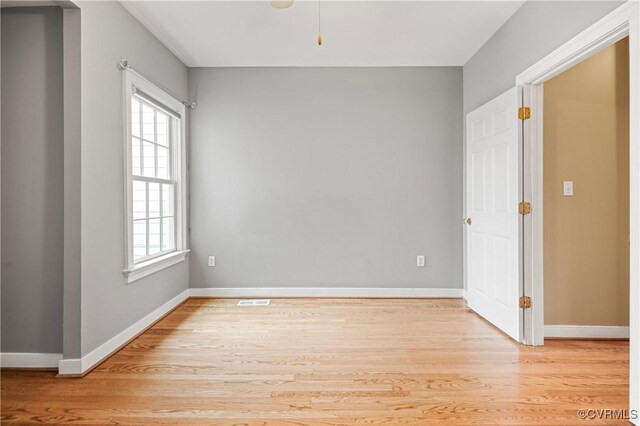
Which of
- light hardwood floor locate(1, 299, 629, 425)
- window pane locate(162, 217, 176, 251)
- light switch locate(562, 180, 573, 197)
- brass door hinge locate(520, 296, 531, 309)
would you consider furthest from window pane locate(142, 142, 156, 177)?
light switch locate(562, 180, 573, 197)

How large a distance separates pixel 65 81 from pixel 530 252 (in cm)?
355

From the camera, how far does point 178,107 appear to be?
389 cm

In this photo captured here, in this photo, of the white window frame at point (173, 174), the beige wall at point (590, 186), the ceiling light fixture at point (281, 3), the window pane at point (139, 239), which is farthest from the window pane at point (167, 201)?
the beige wall at point (590, 186)

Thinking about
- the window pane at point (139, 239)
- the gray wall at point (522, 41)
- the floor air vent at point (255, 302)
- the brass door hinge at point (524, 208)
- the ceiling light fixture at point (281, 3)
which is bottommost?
the floor air vent at point (255, 302)

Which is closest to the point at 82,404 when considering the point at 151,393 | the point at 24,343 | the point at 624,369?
the point at 151,393

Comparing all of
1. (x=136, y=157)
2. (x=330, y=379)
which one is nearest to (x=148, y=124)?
(x=136, y=157)

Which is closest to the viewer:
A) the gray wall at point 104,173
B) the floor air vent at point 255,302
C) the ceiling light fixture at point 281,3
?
the gray wall at point 104,173

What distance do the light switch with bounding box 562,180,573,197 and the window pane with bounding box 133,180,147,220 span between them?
3.63 m

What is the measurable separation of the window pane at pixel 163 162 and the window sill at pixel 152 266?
838mm

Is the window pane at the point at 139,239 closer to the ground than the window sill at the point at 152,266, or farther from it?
farther from it

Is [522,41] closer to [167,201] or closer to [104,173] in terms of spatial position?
[104,173]

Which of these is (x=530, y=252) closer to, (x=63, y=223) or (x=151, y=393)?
(x=151, y=393)

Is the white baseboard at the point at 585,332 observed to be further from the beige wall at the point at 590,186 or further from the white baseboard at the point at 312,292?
the white baseboard at the point at 312,292

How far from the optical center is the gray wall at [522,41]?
7.39ft
